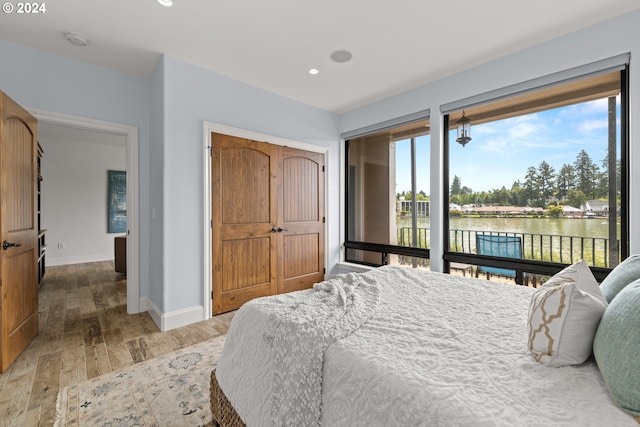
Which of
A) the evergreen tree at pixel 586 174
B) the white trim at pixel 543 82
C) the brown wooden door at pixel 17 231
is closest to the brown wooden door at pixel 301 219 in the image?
the white trim at pixel 543 82

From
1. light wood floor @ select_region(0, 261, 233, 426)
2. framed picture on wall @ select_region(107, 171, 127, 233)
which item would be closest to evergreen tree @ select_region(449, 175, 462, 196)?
light wood floor @ select_region(0, 261, 233, 426)

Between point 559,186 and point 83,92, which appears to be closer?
point 559,186

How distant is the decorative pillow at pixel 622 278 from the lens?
1069 mm

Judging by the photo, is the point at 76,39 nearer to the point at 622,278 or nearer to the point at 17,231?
the point at 17,231

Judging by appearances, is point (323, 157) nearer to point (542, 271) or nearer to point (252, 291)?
point (252, 291)

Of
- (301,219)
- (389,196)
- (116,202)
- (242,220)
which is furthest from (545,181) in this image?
(116,202)

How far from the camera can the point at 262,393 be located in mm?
1145

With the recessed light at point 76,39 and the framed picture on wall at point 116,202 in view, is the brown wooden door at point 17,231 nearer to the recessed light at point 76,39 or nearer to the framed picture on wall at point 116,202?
the recessed light at point 76,39

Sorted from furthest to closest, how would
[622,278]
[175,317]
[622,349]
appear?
1. [175,317]
2. [622,278]
3. [622,349]

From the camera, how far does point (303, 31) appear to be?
2.38m

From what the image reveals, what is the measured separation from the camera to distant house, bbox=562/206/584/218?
98.3 inches

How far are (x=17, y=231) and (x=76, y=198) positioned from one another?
4565mm

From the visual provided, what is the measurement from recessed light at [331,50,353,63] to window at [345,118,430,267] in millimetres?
1241

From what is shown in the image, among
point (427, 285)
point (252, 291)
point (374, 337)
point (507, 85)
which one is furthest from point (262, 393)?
point (507, 85)
